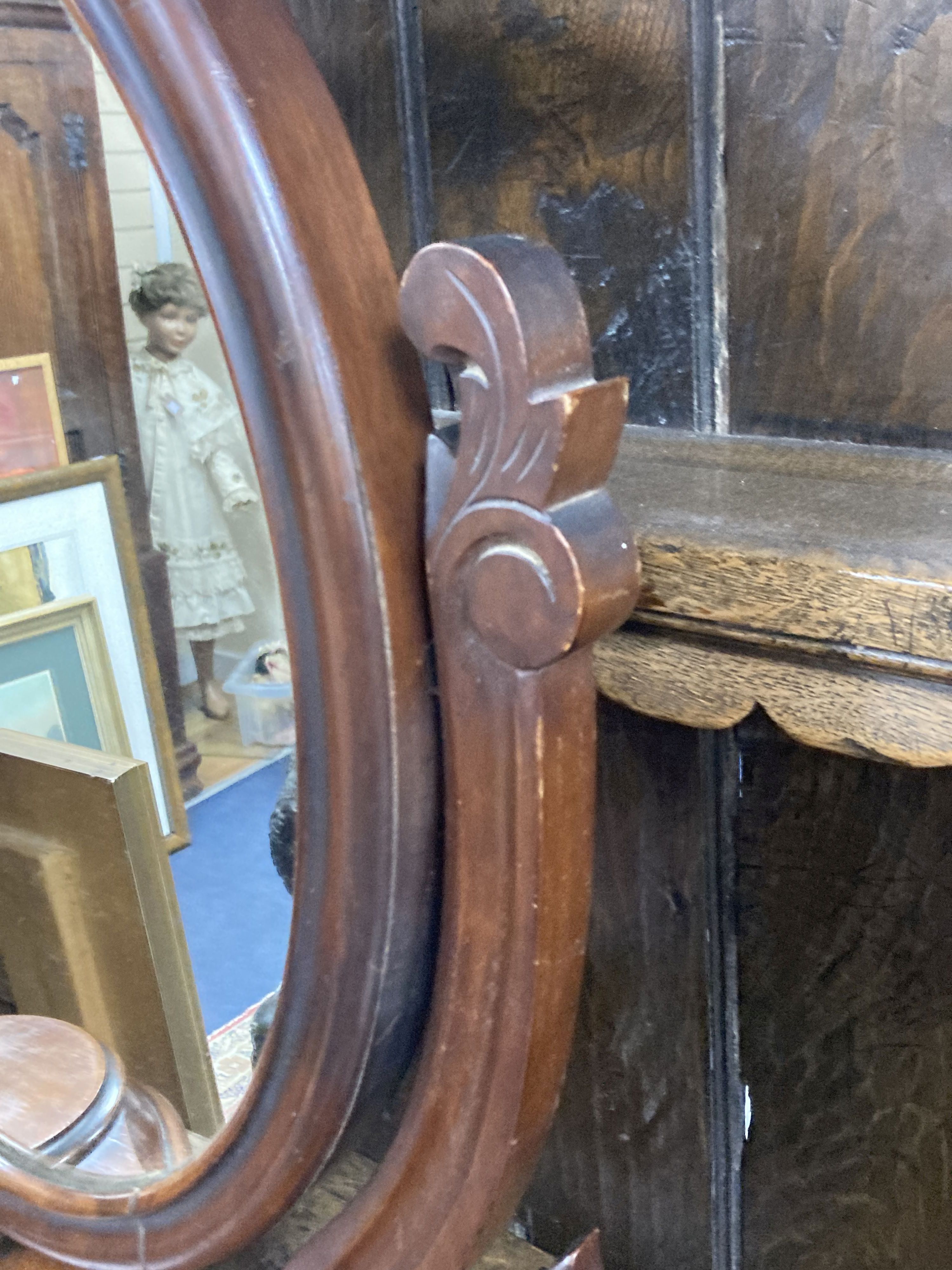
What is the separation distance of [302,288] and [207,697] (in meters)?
0.21

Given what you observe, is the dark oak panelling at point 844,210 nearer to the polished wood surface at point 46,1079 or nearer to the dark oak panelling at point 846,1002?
the dark oak panelling at point 846,1002

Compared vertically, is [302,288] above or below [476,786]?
above

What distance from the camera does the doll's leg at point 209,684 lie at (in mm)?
450

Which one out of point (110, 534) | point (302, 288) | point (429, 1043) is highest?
point (302, 288)

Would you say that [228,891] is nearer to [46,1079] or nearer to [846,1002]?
[46,1079]

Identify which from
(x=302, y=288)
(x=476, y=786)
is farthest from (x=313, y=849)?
(x=302, y=288)

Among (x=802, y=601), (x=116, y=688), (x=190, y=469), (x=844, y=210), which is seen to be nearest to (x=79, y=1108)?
(x=116, y=688)

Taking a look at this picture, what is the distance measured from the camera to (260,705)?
1.37 ft

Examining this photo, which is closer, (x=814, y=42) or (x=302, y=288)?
(x=302, y=288)

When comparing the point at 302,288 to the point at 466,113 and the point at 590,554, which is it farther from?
the point at 466,113

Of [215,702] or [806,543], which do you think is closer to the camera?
[806,543]

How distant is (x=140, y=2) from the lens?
0.96 feet

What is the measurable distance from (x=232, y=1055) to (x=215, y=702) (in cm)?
16

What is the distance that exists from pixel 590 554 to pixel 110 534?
0.28 meters
